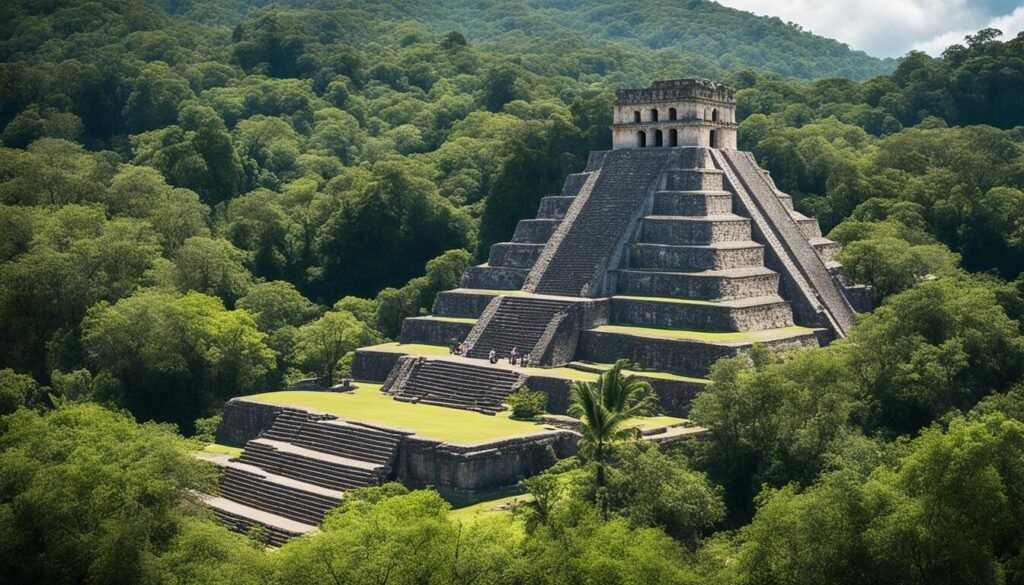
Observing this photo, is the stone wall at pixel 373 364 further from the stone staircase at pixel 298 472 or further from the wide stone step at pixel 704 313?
the wide stone step at pixel 704 313

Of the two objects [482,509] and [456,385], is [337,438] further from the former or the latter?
[482,509]

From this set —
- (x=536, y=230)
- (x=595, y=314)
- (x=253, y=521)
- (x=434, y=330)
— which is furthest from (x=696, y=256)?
(x=253, y=521)

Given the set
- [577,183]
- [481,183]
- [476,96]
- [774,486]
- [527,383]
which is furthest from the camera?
[476,96]

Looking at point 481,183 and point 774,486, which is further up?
point 481,183

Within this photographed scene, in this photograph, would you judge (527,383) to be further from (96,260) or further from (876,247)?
(96,260)

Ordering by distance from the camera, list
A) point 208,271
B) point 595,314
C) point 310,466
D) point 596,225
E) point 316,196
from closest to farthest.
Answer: point 310,466
point 595,314
point 596,225
point 208,271
point 316,196

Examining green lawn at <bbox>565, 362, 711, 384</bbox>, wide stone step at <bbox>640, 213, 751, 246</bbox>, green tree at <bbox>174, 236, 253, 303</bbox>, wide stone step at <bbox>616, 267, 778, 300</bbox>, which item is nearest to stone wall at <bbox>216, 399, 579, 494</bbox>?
green lawn at <bbox>565, 362, 711, 384</bbox>

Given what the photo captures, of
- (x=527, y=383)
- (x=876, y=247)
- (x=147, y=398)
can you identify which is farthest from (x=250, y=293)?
(x=876, y=247)
